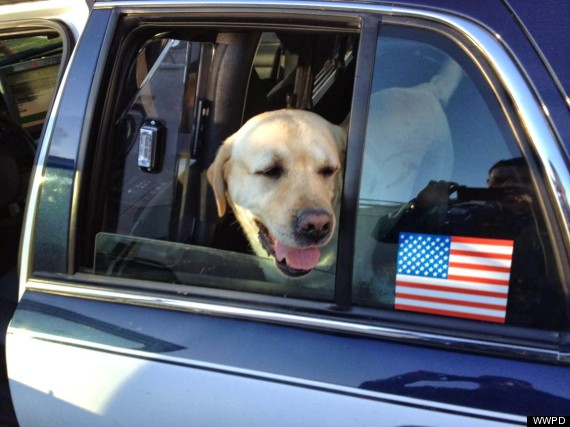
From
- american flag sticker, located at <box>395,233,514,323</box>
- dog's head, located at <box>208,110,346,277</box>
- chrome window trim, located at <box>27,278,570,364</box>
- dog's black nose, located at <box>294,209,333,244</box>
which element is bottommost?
chrome window trim, located at <box>27,278,570,364</box>

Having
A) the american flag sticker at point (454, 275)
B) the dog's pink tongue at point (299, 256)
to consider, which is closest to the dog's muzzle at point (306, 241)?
the dog's pink tongue at point (299, 256)

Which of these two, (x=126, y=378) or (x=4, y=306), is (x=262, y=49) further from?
(x=126, y=378)

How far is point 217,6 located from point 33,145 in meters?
2.07

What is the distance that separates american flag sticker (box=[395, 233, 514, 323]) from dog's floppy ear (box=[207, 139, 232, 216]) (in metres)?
1.01

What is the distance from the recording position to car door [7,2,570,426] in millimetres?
1444

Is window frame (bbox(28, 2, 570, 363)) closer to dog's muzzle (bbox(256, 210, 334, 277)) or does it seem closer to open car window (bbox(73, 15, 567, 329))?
open car window (bbox(73, 15, 567, 329))

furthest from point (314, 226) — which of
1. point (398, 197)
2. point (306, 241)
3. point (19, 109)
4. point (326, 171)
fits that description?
point (19, 109)

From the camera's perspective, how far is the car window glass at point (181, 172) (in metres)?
1.90

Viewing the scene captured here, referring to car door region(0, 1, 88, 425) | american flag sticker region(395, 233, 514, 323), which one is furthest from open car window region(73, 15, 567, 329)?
car door region(0, 1, 88, 425)

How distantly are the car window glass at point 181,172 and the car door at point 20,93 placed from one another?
10.8 inches

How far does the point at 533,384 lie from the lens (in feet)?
4.57

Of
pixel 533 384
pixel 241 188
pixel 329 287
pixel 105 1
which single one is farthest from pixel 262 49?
pixel 533 384

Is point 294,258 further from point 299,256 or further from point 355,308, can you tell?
point 355,308

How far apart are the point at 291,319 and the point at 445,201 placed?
19.9 inches
